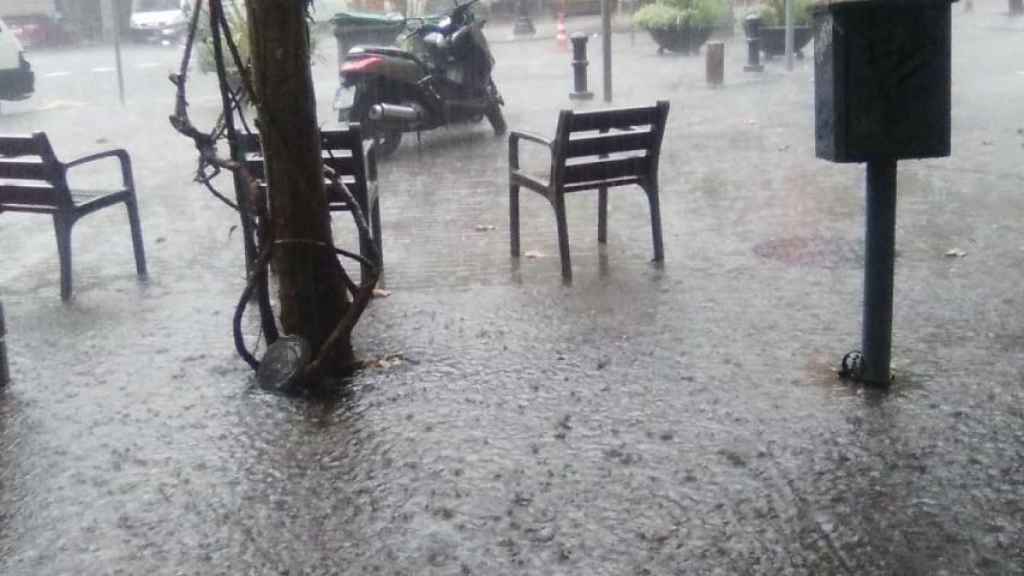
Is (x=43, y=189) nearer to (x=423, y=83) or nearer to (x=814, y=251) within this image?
(x=814, y=251)

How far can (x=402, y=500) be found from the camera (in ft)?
15.0

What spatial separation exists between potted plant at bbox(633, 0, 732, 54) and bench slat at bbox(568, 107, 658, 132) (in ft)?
57.8

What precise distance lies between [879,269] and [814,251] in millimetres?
2839

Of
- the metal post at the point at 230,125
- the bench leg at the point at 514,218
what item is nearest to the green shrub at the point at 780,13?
the bench leg at the point at 514,218

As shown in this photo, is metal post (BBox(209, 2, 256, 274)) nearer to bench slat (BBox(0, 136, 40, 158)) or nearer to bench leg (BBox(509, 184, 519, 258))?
bench slat (BBox(0, 136, 40, 158))

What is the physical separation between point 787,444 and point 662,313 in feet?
6.58

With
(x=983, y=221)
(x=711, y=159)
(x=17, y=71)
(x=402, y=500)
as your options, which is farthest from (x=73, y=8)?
(x=402, y=500)

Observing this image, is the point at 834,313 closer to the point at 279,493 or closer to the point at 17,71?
the point at 279,493

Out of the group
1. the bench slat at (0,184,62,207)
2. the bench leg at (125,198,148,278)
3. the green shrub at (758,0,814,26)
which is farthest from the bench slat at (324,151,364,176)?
the green shrub at (758,0,814,26)

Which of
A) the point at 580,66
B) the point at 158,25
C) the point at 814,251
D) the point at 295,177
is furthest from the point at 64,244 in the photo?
the point at 158,25

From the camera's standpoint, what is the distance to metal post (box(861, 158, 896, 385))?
5.32 m

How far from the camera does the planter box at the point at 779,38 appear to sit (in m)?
22.3

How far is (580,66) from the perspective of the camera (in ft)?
58.8

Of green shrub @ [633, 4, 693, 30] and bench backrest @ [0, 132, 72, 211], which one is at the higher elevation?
green shrub @ [633, 4, 693, 30]
